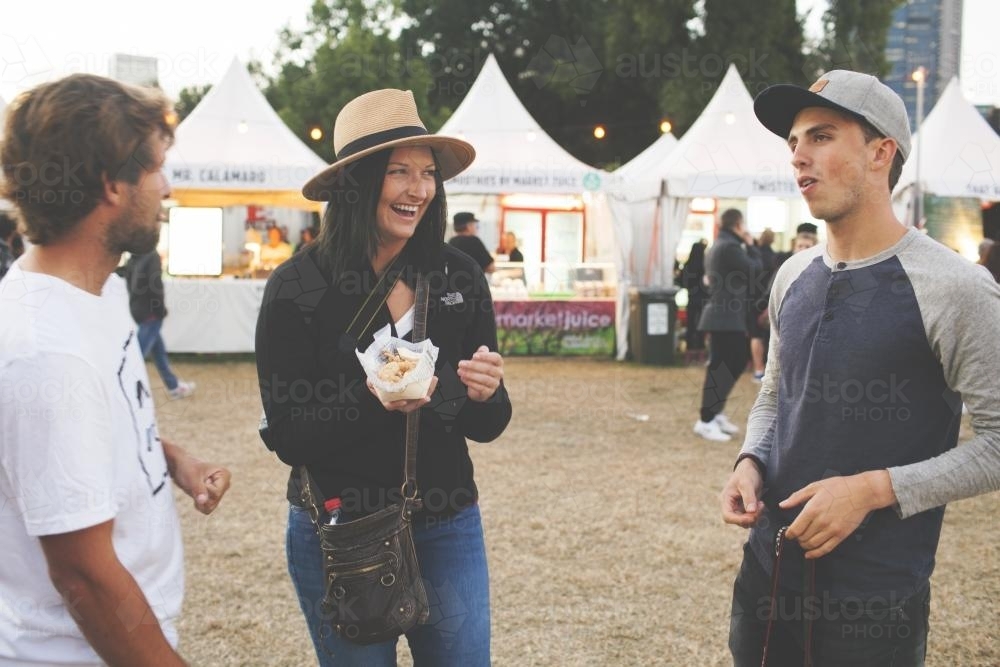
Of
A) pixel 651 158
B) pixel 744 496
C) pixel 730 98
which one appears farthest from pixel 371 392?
pixel 651 158

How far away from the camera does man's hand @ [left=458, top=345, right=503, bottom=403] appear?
1.92m

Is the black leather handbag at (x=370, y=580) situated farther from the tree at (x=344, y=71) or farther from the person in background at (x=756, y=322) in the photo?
the tree at (x=344, y=71)

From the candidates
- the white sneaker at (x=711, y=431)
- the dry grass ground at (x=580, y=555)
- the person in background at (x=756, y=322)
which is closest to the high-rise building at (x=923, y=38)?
the person in background at (x=756, y=322)

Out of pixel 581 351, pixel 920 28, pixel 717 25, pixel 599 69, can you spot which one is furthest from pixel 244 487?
pixel 920 28

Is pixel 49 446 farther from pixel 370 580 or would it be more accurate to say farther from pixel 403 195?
pixel 403 195

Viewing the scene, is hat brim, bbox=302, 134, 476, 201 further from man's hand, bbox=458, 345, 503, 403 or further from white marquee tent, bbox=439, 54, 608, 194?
white marquee tent, bbox=439, 54, 608, 194

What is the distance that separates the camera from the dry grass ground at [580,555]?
377 cm

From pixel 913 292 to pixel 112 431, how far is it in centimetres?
157

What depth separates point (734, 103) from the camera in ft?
47.9

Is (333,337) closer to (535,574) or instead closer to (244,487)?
(535,574)

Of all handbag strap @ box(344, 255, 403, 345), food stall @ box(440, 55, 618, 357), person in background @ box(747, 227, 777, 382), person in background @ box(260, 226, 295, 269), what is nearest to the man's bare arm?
handbag strap @ box(344, 255, 403, 345)

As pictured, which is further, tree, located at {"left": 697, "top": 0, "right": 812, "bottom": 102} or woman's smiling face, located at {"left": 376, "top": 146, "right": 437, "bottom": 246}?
tree, located at {"left": 697, "top": 0, "right": 812, "bottom": 102}

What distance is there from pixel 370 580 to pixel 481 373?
1.74ft

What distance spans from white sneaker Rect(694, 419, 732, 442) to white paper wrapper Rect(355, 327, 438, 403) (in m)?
6.17
